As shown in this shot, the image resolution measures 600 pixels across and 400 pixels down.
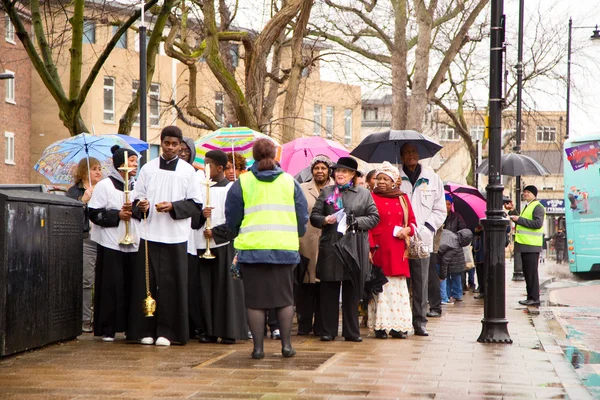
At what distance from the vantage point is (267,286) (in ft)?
32.1

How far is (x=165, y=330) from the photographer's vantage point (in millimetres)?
10859

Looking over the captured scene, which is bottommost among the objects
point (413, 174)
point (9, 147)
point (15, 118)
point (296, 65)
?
point (413, 174)

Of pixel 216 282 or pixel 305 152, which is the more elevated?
pixel 305 152

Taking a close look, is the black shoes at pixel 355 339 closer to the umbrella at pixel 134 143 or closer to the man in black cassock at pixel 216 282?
the man in black cassock at pixel 216 282

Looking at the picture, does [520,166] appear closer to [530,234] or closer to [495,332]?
[530,234]

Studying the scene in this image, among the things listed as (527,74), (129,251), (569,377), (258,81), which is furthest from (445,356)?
(527,74)

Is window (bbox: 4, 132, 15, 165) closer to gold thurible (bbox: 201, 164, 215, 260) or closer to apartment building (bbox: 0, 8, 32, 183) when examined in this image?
apartment building (bbox: 0, 8, 32, 183)

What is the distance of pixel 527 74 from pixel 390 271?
32206mm

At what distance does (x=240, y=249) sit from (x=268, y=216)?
0.39 meters

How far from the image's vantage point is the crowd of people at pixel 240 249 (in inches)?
389

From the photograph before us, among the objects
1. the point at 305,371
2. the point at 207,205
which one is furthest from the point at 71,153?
the point at 305,371

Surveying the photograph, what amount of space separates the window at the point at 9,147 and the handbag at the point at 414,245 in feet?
127

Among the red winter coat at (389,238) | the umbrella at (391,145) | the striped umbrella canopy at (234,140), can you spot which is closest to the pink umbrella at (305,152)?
the umbrella at (391,145)

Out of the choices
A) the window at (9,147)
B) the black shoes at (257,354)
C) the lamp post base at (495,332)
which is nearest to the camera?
the black shoes at (257,354)
